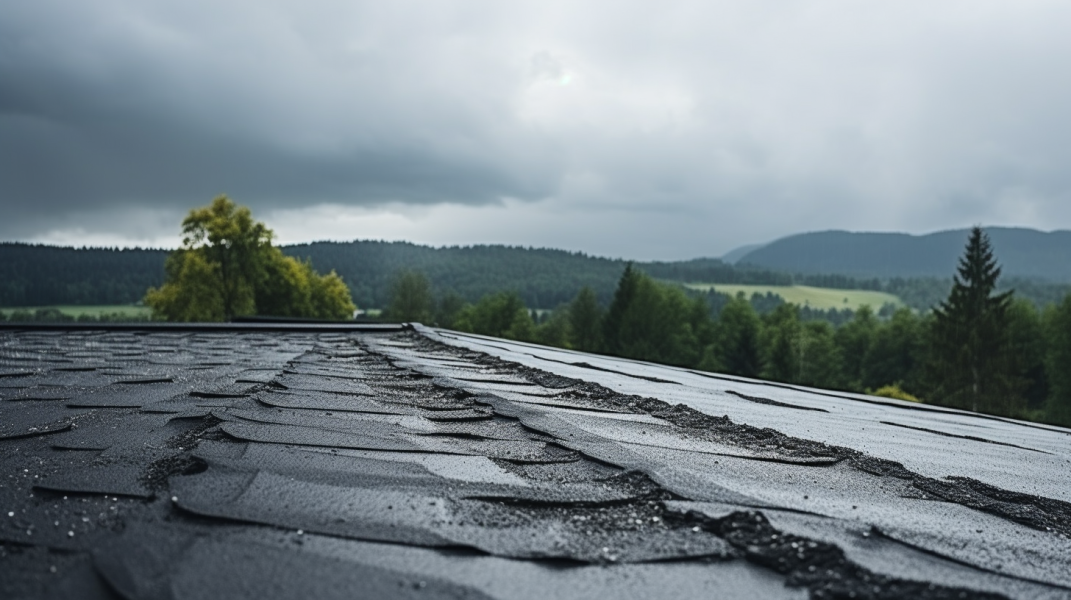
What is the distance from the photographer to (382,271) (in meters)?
→ 123

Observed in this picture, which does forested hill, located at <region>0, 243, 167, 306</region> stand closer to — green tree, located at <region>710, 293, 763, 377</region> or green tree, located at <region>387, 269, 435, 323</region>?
green tree, located at <region>387, 269, 435, 323</region>

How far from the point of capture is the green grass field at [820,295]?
385ft

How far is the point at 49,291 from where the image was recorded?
70.9 m

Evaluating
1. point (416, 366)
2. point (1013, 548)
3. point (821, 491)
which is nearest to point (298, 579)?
point (821, 491)

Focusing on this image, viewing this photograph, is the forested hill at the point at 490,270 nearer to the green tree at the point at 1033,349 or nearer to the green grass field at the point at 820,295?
the green grass field at the point at 820,295

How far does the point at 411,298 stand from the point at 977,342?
55129 millimetres

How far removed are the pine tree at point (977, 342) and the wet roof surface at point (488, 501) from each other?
38.5 metres

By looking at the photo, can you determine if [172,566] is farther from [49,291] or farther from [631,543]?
[49,291]

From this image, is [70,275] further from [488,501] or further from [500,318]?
[488,501]

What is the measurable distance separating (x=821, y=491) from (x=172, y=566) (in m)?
1.44

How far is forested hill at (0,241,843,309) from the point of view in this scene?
2886 inches

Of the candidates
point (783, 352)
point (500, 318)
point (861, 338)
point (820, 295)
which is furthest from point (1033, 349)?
point (820, 295)

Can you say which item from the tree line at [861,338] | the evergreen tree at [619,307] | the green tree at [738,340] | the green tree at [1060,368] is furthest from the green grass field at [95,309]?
the green tree at [1060,368]

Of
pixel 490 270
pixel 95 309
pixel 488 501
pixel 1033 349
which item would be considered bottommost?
pixel 95 309
